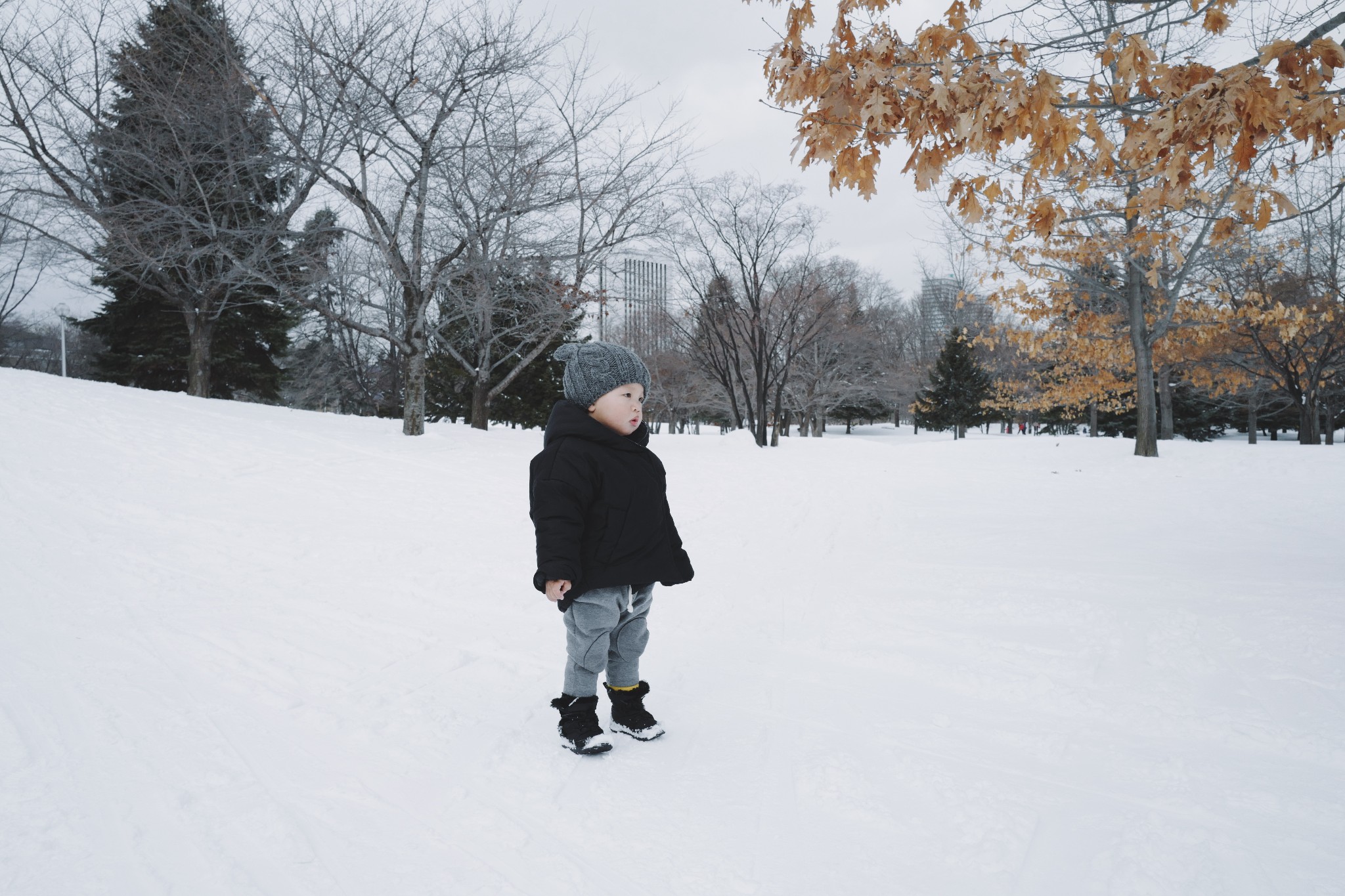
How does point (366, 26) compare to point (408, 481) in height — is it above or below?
above

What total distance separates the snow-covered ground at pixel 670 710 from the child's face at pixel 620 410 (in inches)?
48.7

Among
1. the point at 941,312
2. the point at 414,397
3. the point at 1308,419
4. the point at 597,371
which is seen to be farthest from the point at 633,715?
the point at 941,312

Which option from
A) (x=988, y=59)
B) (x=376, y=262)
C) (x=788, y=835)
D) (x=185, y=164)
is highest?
(x=185, y=164)

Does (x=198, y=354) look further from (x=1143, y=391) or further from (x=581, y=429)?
(x=1143, y=391)

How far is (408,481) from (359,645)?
460 cm

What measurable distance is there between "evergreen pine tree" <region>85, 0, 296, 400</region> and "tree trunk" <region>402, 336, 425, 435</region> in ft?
9.11

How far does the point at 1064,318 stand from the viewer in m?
14.2

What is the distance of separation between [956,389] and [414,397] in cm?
3442

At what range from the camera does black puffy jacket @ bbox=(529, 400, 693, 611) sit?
247 cm

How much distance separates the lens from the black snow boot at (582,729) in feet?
8.36

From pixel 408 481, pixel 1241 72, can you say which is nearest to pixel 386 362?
pixel 408 481

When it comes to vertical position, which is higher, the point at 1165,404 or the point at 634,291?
the point at 634,291

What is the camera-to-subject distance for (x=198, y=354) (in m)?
14.5

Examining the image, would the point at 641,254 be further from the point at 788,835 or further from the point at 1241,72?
the point at 788,835
